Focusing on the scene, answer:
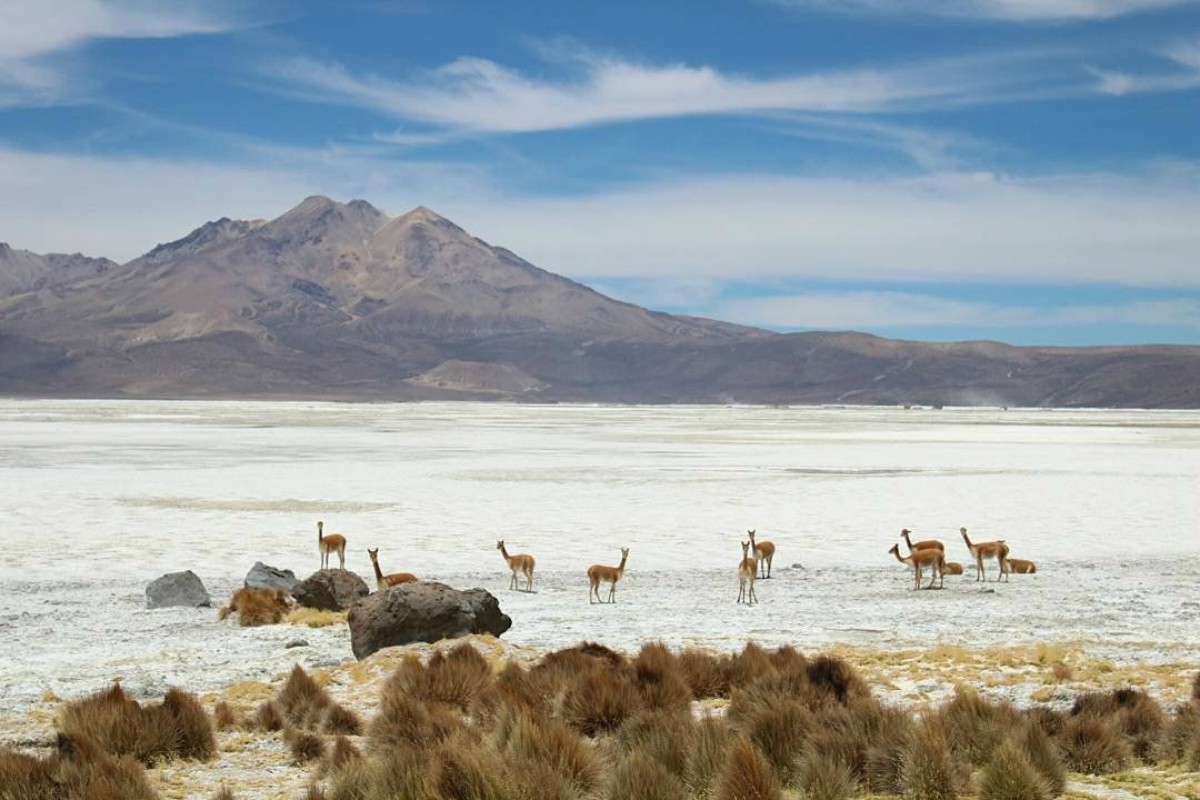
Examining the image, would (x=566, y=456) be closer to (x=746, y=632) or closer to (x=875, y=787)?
(x=746, y=632)

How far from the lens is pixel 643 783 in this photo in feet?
20.7

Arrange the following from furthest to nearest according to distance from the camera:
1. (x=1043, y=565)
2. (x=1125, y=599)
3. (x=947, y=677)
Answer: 1. (x=1043, y=565)
2. (x=1125, y=599)
3. (x=947, y=677)

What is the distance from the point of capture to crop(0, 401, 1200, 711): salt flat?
1279 cm

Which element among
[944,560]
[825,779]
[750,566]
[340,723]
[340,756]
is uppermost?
[750,566]

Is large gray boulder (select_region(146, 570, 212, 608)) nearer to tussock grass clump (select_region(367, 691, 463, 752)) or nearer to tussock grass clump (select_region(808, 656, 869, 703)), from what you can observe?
tussock grass clump (select_region(367, 691, 463, 752))

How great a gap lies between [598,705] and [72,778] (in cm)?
341

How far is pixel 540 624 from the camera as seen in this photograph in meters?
13.8

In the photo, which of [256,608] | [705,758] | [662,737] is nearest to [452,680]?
[662,737]

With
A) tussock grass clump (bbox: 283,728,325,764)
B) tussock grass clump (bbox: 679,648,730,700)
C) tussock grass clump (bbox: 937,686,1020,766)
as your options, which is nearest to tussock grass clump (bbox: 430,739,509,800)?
tussock grass clump (bbox: 283,728,325,764)

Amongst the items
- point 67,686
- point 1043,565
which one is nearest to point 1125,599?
point 1043,565

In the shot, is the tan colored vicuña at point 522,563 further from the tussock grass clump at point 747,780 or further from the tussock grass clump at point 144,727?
the tussock grass clump at point 747,780

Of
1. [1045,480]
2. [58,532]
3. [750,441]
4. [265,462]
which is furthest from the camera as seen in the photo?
[750,441]

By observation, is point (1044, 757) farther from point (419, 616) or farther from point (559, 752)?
point (419, 616)

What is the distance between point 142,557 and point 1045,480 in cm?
2428
